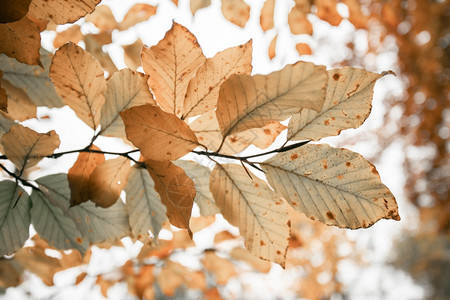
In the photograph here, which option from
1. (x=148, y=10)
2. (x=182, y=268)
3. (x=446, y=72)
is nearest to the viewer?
(x=148, y=10)

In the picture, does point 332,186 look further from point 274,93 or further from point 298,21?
point 298,21

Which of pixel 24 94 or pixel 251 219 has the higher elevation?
pixel 24 94

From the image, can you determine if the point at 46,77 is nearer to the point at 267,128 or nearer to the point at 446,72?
the point at 267,128

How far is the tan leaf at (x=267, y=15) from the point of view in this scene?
652 millimetres

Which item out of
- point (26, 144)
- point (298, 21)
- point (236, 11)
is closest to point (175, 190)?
→ point (26, 144)

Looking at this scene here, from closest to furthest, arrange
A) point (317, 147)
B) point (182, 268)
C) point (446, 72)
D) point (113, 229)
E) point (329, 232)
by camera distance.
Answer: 1. point (317, 147)
2. point (113, 229)
3. point (182, 268)
4. point (446, 72)
5. point (329, 232)

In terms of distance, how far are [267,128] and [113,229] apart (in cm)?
24

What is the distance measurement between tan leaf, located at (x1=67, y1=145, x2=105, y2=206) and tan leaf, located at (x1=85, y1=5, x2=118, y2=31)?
0.41m

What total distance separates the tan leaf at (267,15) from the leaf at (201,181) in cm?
40

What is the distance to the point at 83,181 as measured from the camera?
0.36 meters

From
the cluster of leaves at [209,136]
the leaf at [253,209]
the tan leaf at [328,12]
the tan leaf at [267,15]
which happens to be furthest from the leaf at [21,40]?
the tan leaf at [328,12]

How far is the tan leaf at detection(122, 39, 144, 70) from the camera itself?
593 millimetres

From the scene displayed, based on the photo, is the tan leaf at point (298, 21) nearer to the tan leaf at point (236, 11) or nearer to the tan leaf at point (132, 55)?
the tan leaf at point (236, 11)

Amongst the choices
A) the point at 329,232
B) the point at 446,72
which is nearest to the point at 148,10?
the point at 329,232
